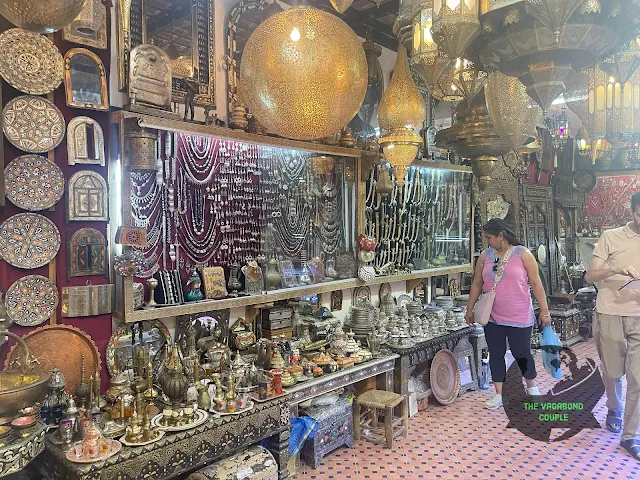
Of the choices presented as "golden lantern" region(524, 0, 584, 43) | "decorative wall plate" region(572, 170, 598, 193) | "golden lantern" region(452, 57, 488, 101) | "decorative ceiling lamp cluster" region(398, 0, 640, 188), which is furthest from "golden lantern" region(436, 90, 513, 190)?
A: "decorative wall plate" region(572, 170, 598, 193)

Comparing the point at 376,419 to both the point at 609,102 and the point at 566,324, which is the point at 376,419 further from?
the point at 566,324

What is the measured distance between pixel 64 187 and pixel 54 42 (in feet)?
2.62

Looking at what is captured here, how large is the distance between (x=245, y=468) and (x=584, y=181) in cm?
871

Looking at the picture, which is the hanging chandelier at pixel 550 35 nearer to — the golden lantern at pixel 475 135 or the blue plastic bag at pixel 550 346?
the golden lantern at pixel 475 135

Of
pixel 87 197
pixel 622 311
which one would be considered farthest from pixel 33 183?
pixel 622 311

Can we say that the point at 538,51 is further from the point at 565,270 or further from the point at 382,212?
the point at 565,270

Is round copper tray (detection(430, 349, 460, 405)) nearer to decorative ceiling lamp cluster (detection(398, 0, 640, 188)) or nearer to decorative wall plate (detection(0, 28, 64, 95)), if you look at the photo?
decorative ceiling lamp cluster (detection(398, 0, 640, 188))

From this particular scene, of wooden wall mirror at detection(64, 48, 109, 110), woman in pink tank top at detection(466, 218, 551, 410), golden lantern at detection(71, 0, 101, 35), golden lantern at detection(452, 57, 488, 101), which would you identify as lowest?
woman in pink tank top at detection(466, 218, 551, 410)

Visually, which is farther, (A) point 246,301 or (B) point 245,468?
(A) point 246,301

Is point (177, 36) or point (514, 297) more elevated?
point (177, 36)

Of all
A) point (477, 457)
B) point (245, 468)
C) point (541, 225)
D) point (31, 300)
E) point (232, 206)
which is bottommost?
point (477, 457)

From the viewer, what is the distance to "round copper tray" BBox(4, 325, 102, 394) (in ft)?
8.15

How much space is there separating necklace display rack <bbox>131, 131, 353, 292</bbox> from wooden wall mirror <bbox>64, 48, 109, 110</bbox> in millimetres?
404

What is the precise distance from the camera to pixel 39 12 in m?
1.15
